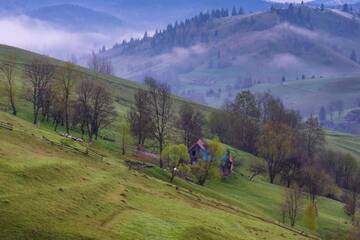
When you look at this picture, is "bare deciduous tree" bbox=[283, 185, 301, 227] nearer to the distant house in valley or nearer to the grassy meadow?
the grassy meadow

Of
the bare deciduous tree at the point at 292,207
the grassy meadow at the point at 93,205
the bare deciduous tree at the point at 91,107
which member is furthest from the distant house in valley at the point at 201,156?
the grassy meadow at the point at 93,205

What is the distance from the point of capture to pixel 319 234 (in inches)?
3580

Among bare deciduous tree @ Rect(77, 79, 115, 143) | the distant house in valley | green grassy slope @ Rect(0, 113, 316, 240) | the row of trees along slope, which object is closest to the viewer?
green grassy slope @ Rect(0, 113, 316, 240)

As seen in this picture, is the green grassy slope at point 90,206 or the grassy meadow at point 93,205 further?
the grassy meadow at point 93,205

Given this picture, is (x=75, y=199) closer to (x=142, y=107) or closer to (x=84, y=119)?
(x=84, y=119)

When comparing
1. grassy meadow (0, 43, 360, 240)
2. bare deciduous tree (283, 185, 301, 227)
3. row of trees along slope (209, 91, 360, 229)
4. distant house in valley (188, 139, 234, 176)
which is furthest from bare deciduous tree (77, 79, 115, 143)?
bare deciduous tree (283, 185, 301, 227)

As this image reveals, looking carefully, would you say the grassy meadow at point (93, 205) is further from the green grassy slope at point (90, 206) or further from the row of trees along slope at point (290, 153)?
the row of trees along slope at point (290, 153)

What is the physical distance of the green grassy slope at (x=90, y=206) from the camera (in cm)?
3862

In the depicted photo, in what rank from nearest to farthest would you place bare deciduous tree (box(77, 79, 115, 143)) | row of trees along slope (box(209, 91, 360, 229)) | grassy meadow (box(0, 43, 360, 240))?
1. grassy meadow (box(0, 43, 360, 240))
2. bare deciduous tree (box(77, 79, 115, 143))
3. row of trees along slope (box(209, 91, 360, 229))

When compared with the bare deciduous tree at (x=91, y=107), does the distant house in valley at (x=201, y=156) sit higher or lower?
lower

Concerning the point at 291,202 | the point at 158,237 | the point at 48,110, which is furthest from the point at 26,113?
the point at 158,237

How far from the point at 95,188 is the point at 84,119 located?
206 ft

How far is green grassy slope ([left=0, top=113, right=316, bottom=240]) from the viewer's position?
3862 centimetres

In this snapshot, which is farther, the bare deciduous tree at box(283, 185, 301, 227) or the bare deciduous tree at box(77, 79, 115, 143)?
the bare deciduous tree at box(77, 79, 115, 143)
